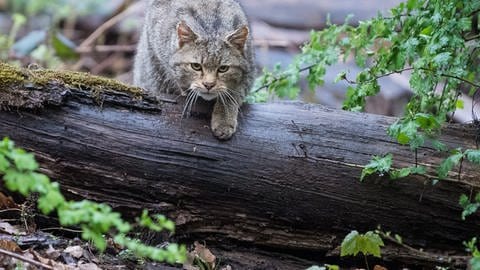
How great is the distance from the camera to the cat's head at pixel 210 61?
427cm

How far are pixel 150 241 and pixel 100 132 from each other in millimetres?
677

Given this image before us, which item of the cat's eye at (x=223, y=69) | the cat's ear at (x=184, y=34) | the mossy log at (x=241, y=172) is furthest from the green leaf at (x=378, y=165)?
the cat's ear at (x=184, y=34)

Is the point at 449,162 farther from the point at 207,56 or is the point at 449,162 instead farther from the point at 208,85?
the point at 207,56

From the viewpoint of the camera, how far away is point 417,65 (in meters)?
3.69

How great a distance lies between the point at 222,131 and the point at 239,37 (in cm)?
71

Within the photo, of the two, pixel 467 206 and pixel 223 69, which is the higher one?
pixel 223 69

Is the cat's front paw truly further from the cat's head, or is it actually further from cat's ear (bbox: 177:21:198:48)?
cat's ear (bbox: 177:21:198:48)

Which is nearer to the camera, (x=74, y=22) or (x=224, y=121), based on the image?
(x=224, y=121)

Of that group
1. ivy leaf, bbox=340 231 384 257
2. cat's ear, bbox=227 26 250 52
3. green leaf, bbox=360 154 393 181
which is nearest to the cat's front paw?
cat's ear, bbox=227 26 250 52

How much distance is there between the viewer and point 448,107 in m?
4.14

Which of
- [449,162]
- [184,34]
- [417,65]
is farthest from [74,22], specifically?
[449,162]

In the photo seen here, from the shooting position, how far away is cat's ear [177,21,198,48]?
169 inches

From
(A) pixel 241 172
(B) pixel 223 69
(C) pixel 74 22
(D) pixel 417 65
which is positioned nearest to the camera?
(D) pixel 417 65

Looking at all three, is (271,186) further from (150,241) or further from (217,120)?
(150,241)
